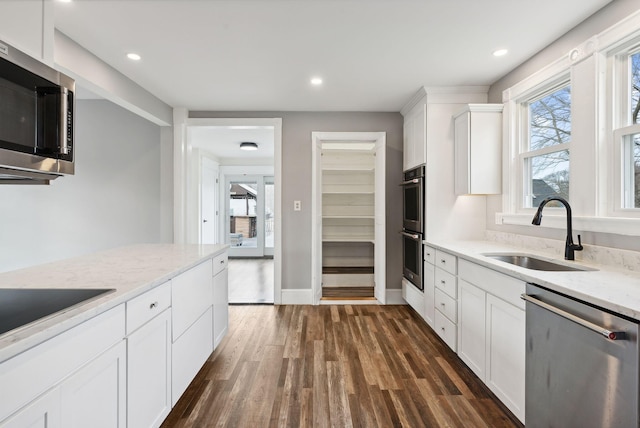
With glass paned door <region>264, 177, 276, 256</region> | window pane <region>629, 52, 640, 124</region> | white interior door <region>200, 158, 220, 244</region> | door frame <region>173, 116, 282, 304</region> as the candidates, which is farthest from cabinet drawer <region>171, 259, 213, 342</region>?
glass paned door <region>264, 177, 276, 256</region>

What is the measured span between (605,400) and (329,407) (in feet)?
4.40

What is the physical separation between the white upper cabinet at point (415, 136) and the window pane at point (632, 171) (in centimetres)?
158

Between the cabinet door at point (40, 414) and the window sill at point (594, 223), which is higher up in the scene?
the window sill at point (594, 223)

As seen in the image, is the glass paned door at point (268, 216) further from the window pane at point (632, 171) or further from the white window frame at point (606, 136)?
the window pane at point (632, 171)

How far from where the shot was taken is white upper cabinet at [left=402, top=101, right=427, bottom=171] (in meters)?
3.25

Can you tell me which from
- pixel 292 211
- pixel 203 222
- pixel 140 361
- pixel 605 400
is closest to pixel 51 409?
pixel 140 361

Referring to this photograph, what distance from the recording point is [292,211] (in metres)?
3.93

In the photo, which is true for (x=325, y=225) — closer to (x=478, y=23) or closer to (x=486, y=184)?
(x=486, y=184)

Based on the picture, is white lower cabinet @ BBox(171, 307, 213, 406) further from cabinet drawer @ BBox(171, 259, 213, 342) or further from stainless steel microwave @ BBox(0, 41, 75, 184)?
stainless steel microwave @ BBox(0, 41, 75, 184)

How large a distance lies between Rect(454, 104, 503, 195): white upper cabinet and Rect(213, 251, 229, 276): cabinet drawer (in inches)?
91.6

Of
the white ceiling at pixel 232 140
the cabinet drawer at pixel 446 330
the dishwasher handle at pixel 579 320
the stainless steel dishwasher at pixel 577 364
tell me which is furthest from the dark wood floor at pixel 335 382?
the white ceiling at pixel 232 140

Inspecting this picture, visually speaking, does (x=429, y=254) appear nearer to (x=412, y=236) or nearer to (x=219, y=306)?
(x=412, y=236)

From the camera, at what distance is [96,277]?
1469mm

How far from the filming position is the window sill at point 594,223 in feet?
5.54
